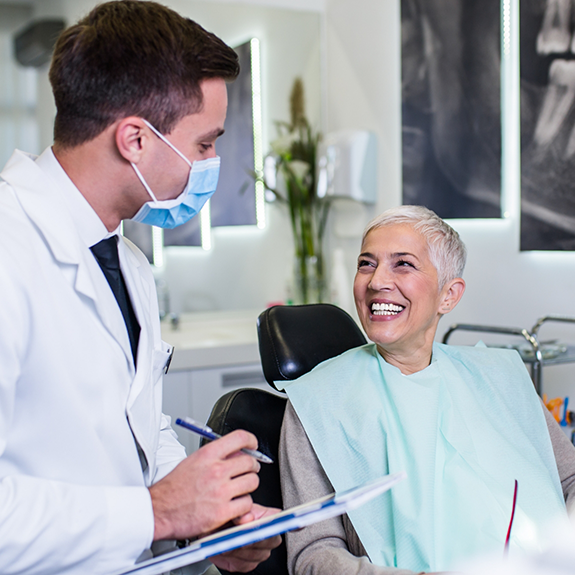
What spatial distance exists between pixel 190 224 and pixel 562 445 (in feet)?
7.32

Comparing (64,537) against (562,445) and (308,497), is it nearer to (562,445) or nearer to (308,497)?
(308,497)

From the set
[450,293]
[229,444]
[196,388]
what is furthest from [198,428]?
[196,388]

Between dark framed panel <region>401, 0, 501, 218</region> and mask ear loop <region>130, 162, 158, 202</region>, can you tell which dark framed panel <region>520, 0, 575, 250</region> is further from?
mask ear loop <region>130, 162, 158, 202</region>

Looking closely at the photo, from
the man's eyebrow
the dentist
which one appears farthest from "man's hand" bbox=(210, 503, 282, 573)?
the man's eyebrow

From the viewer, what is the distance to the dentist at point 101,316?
0.90 meters

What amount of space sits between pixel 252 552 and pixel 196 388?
1843 millimetres

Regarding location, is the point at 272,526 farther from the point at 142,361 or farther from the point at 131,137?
the point at 131,137

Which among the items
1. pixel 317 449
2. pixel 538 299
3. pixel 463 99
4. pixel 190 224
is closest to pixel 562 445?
pixel 317 449

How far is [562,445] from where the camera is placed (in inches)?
62.6

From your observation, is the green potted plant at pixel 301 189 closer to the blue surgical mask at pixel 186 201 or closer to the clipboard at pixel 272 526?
the blue surgical mask at pixel 186 201

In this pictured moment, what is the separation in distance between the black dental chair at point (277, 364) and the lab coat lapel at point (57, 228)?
446mm

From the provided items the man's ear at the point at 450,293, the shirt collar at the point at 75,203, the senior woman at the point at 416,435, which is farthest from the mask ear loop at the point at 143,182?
the man's ear at the point at 450,293

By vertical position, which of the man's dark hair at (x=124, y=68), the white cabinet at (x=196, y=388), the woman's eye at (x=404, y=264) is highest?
the man's dark hair at (x=124, y=68)

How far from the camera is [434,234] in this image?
5.06 ft
